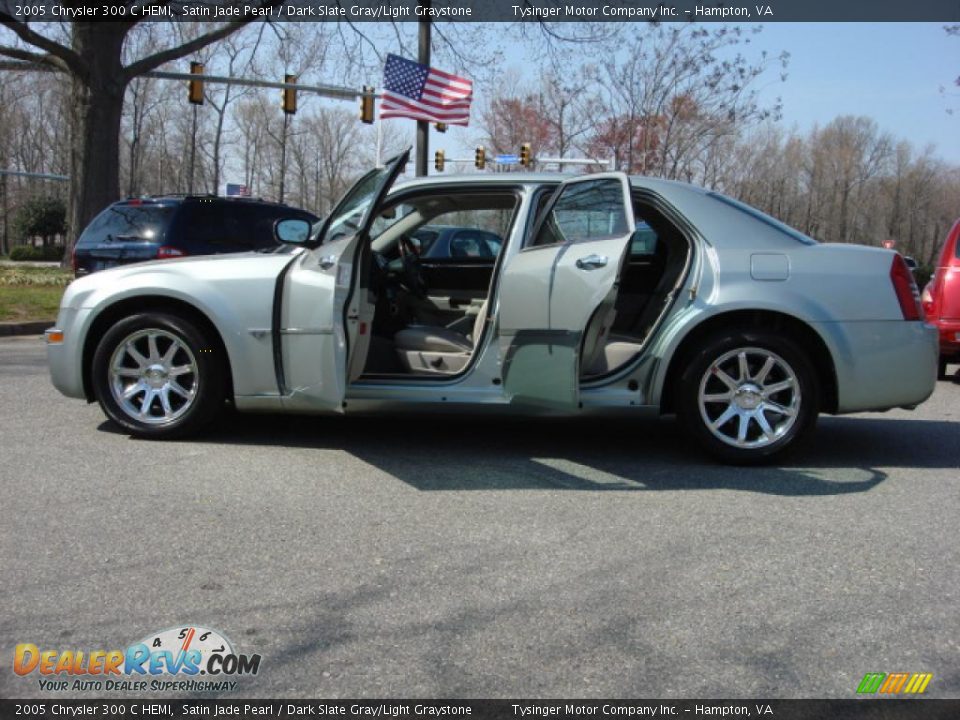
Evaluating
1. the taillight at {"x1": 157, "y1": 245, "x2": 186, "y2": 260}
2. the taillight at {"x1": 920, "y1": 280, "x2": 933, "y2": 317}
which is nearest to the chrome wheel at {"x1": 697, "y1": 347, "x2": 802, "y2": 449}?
the taillight at {"x1": 920, "y1": 280, "x2": 933, "y2": 317}

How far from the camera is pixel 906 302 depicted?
4984 mm

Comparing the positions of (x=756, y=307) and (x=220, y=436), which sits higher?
(x=756, y=307)

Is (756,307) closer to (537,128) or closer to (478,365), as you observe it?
(478,365)

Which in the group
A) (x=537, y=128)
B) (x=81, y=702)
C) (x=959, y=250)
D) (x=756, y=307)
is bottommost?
(x=81, y=702)

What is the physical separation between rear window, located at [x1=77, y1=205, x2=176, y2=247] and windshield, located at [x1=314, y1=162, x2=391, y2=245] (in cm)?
604

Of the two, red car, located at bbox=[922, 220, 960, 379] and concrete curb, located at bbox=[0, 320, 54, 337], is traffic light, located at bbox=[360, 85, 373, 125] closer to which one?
concrete curb, located at bbox=[0, 320, 54, 337]

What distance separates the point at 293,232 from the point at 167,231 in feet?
19.9

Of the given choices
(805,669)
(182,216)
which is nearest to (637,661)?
(805,669)

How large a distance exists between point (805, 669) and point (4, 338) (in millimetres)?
11449

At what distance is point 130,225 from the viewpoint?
35.6 feet

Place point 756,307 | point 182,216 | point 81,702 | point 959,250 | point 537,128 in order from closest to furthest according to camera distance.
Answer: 1. point 81,702
2. point 756,307
3. point 959,250
4. point 182,216
5. point 537,128

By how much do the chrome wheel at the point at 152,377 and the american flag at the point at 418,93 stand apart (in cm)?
1275

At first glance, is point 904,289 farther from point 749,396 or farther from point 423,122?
point 423,122

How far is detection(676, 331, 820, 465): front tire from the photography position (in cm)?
494
